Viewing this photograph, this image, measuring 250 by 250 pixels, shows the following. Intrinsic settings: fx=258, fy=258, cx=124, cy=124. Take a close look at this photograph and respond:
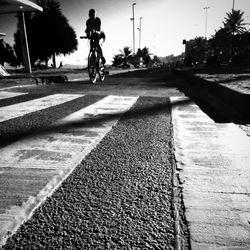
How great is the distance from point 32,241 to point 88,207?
1.13 feet

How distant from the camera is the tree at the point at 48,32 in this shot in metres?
44.9

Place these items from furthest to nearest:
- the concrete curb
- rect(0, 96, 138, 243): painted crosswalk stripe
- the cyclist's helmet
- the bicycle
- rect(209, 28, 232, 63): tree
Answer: rect(209, 28, 232, 63): tree
the bicycle
the cyclist's helmet
rect(0, 96, 138, 243): painted crosswalk stripe
the concrete curb

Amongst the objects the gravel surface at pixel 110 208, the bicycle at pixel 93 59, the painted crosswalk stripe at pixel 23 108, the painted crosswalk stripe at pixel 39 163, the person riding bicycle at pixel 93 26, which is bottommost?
the gravel surface at pixel 110 208

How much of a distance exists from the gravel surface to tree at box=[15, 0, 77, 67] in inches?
1879

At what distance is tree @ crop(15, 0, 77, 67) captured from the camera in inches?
1768

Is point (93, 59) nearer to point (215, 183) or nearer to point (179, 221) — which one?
point (215, 183)

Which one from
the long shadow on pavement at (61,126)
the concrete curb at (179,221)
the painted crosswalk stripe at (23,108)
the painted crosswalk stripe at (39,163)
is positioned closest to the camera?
the concrete curb at (179,221)

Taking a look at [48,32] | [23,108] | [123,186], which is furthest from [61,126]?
[48,32]

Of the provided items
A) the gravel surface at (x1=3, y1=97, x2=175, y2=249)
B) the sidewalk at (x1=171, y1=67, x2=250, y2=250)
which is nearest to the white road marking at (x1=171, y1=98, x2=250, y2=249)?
the sidewalk at (x1=171, y1=67, x2=250, y2=250)

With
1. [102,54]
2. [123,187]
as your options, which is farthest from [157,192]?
[102,54]

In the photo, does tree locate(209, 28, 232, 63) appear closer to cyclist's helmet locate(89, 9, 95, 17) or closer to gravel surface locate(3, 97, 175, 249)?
cyclist's helmet locate(89, 9, 95, 17)

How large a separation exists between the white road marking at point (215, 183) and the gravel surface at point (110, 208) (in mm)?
125

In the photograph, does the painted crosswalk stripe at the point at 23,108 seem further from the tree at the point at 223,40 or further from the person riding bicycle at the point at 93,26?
the tree at the point at 223,40

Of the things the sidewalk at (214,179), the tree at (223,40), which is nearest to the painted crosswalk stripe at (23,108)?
the sidewalk at (214,179)
